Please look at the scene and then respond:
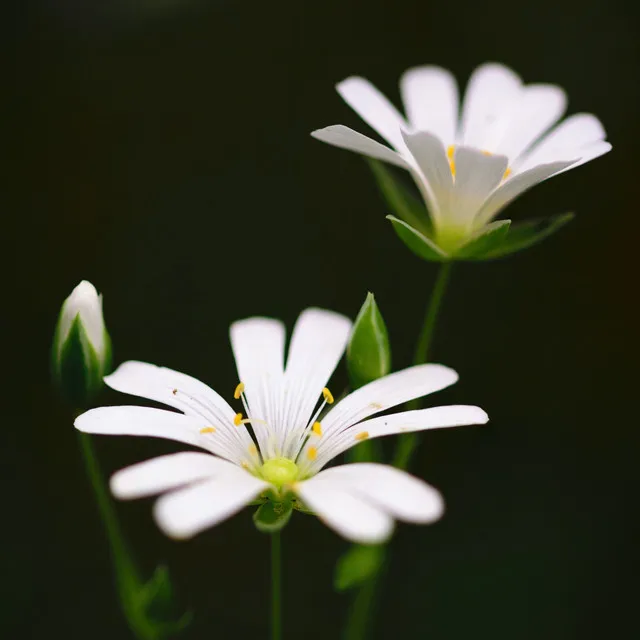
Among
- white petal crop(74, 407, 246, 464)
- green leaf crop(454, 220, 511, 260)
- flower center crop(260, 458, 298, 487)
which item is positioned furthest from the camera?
green leaf crop(454, 220, 511, 260)

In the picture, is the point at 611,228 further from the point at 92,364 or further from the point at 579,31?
the point at 92,364

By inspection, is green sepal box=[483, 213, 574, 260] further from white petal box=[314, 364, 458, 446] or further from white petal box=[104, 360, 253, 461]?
white petal box=[104, 360, 253, 461]

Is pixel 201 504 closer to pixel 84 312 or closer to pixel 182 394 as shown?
pixel 182 394

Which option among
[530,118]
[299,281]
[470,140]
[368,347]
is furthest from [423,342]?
[299,281]

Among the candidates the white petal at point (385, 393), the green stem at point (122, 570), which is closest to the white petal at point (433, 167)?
the white petal at point (385, 393)

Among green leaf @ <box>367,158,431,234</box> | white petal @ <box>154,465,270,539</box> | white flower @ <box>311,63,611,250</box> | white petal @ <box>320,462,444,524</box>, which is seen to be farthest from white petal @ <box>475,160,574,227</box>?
white petal @ <box>154,465,270,539</box>

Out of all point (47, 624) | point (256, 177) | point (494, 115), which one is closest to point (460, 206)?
point (494, 115)
